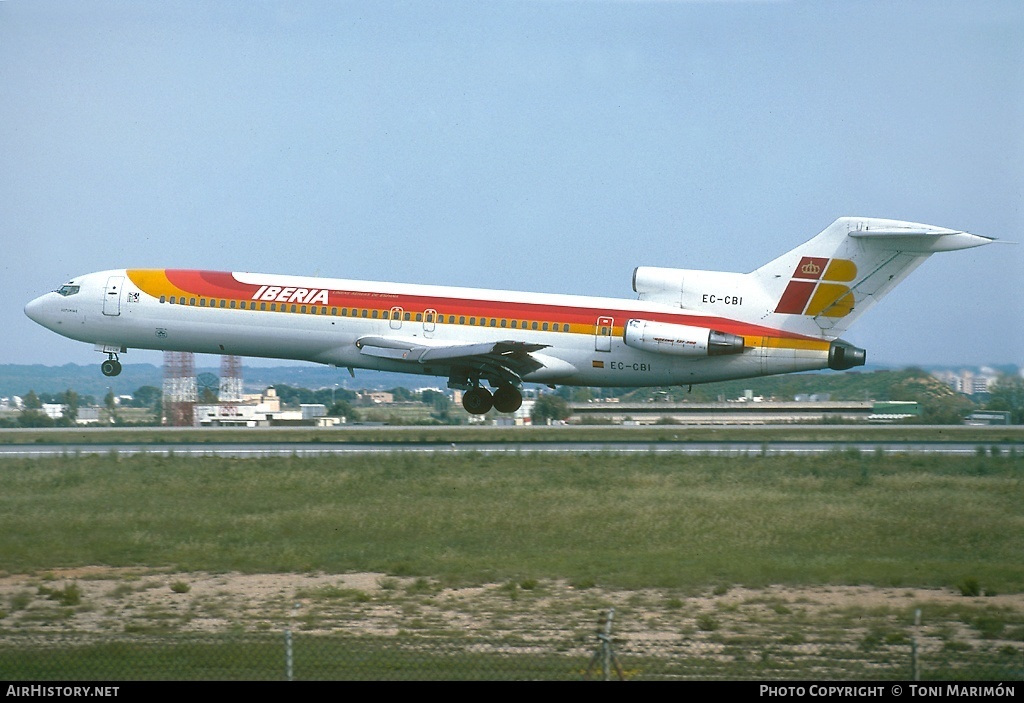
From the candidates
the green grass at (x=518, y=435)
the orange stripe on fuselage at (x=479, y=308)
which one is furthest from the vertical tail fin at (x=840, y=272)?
the green grass at (x=518, y=435)

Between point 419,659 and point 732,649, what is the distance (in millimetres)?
3121

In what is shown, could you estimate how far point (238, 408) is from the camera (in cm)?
4738

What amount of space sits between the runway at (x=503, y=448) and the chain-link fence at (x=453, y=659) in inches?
628

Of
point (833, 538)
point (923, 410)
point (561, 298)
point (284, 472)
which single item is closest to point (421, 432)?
Answer: point (561, 298)

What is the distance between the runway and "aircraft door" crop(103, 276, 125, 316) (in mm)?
3901

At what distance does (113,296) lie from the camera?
107 ft

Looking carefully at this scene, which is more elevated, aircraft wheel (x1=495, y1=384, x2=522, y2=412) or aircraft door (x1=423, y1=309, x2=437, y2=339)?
aircraft door (x1=423, y1=309, x2=437, y2=339)

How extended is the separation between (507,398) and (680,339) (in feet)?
16.8

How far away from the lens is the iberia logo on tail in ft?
97.2

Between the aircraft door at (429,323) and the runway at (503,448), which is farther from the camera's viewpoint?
the aircraft door at (429,323)

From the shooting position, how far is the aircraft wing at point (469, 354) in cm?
2945

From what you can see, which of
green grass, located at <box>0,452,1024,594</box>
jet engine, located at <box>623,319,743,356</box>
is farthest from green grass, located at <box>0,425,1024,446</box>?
green grass, located at <box>0,452,1024,594</box>

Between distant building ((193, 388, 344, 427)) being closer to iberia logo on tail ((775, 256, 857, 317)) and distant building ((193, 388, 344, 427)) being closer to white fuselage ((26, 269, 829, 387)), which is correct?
white fuselage ((26, 269, 829, 387))

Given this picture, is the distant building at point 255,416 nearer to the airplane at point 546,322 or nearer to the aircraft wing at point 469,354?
the airplane at point 546,322
